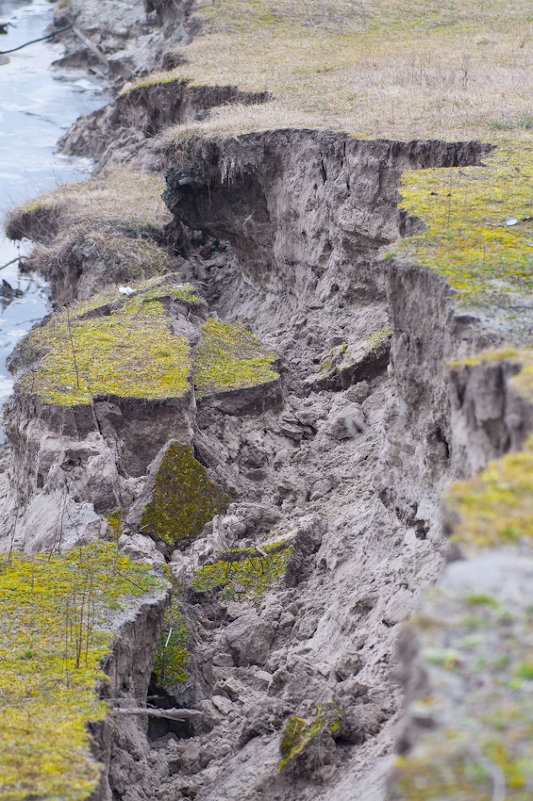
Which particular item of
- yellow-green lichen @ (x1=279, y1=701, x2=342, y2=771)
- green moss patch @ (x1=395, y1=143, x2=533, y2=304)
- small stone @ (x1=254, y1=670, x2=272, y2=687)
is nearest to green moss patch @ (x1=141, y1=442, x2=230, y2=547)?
small stone @ (x1=254, y1=670, x2=272, y2=687)

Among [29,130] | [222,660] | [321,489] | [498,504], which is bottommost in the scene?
[222,660]

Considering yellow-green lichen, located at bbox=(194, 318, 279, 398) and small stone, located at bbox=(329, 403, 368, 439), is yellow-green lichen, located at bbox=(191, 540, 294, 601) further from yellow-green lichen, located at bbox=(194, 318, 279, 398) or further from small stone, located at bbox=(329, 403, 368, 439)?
yellow-green lichen, located at bbox=(194, 318, 279, 398)

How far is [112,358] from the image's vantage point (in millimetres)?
10469

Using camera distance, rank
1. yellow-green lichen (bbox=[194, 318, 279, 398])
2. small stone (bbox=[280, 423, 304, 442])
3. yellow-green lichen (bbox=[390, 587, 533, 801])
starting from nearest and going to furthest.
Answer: yellow-green lichen (bbox=[390, 587, 533, 801]), small stone (bbox=[280, 423, 304, 442]), yellow-green lichen (bbox=[194, 318, 279, 398])

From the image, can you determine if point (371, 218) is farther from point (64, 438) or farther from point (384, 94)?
point (64, 438)

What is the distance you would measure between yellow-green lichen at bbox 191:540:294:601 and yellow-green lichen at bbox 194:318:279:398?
2817 millimetres

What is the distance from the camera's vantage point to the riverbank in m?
3.99

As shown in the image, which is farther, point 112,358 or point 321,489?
point 112,358

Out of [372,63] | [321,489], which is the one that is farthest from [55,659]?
[372,63]

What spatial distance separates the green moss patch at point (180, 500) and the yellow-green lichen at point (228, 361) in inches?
65.5

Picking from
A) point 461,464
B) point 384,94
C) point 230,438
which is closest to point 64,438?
point 230,438

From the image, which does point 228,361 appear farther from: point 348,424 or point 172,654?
point 172,654

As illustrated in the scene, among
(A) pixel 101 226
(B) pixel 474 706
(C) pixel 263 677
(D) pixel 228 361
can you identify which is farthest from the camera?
(A) pixel 101 226

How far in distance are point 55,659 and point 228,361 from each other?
6.58 meters
